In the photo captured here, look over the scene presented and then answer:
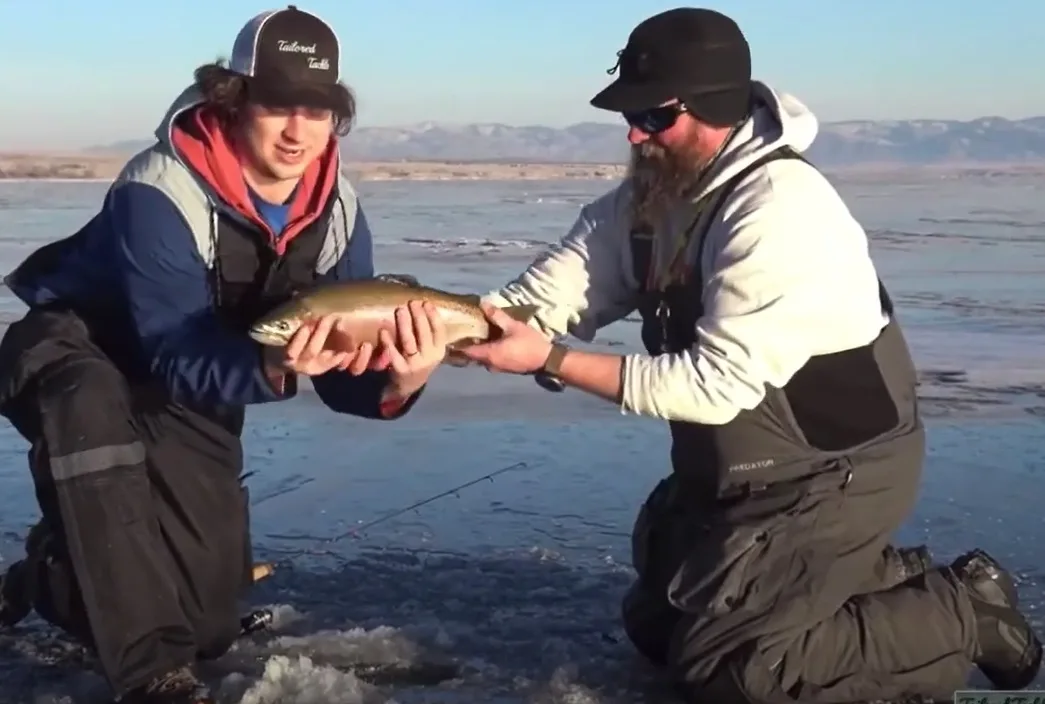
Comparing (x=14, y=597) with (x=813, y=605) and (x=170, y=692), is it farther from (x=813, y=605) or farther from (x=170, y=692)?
(x=813, y=605)

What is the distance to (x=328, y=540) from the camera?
5.46 meters

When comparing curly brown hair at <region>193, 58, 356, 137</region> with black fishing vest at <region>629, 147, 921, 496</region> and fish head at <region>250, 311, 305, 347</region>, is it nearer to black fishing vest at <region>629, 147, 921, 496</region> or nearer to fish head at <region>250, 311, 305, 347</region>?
fish head at <region>250, 311, 305, 347</region>

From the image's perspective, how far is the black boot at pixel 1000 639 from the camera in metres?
4.17

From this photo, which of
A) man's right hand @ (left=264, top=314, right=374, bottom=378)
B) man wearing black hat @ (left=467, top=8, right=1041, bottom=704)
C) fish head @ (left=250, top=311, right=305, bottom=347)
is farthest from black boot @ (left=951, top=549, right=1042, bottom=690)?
fish head @ (left=250, top=311, right=305, bottom=347)

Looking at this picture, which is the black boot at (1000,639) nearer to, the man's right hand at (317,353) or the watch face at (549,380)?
the watch face at (549,380)

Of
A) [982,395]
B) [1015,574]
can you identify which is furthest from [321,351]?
→ [982,395]

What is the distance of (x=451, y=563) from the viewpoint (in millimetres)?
5172

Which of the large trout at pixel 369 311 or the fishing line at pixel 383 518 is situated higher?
the large trout at pixel 369 311

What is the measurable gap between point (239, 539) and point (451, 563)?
101 centimetres

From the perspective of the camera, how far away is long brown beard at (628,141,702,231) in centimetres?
422

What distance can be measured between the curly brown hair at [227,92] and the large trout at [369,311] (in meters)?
0.65

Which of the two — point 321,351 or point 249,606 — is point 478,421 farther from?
point 321,351


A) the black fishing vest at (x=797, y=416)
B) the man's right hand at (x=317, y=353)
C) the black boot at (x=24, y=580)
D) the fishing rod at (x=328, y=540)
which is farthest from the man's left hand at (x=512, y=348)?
the black boot at (x=24, y=580)

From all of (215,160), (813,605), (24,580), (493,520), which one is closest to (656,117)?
(215,160)
